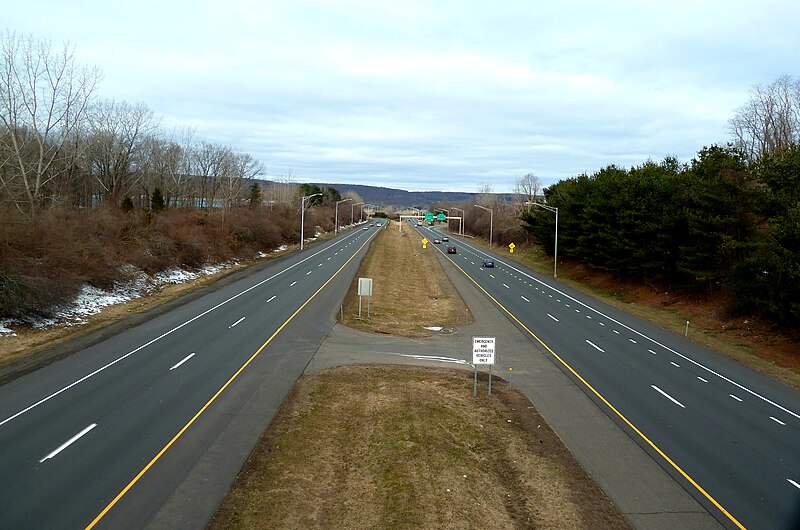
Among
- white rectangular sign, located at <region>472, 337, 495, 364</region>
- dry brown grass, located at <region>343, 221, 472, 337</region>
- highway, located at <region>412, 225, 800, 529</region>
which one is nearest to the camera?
highway, located at <region>412, 225, 800, 529</region>

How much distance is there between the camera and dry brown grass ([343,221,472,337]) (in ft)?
102

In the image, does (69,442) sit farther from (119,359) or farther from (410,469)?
(119,359)

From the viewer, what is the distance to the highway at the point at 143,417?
35.1ft

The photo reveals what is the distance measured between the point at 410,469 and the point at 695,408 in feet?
33.0

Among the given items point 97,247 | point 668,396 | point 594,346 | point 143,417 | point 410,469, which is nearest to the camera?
point 410,469

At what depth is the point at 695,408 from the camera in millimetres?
17641

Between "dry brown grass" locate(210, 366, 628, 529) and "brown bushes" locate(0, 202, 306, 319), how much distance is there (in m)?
16.1

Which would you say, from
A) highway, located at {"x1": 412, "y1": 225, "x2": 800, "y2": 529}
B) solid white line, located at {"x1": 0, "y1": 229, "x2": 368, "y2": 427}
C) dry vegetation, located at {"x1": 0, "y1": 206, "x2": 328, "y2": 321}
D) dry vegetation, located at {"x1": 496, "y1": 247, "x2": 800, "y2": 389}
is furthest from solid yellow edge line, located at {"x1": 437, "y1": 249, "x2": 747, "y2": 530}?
dry vegetation, located at {"x1": 0, "y1": 206, "x2": 328, "y2": 321}

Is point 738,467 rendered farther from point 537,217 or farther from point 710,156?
point 537,217

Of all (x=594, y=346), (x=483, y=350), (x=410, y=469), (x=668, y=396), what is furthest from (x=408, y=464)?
(x=594, y=346)

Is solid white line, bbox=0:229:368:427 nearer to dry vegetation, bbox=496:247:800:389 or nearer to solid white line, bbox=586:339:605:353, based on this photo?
solid white line, bbox=586:339:605:353

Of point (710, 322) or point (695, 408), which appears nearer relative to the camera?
point (695, 408)

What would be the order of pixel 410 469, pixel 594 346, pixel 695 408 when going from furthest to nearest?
1. pixel 594 346
2. pixel 695 408
3. pixel 410 469

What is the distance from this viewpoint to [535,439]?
48.8ft
